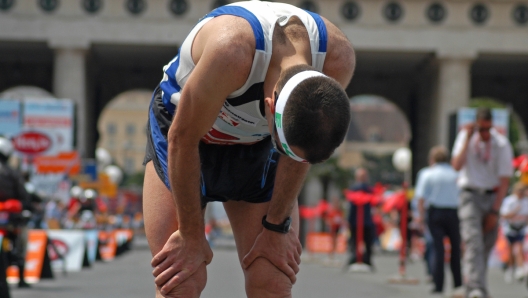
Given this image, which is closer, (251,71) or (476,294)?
(251,71)

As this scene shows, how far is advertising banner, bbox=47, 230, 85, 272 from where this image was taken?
18422mm

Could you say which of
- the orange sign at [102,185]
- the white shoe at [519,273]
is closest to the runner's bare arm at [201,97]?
the white shoe at [519,273]

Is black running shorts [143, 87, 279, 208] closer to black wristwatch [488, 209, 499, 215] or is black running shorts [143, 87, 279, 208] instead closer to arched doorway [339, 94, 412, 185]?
black wristwatch [488, 209, 499, 215]

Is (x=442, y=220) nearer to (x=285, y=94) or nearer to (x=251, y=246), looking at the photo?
(x=251, y=246)

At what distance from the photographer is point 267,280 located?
478cm

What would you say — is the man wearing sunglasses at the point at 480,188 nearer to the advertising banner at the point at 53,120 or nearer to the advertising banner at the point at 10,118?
the advertising banner at the point at 53,120

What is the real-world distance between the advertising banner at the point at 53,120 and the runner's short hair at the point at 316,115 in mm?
25481

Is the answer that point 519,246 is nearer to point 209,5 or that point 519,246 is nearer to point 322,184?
point 209,5

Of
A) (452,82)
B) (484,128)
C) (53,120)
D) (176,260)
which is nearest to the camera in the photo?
(176,260)

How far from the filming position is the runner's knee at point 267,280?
15.7 ft

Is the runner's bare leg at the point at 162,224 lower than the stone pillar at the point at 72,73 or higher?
higher

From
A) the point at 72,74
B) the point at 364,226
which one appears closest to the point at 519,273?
the point at 364,226

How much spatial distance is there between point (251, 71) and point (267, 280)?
1.14 meters

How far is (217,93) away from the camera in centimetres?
403
